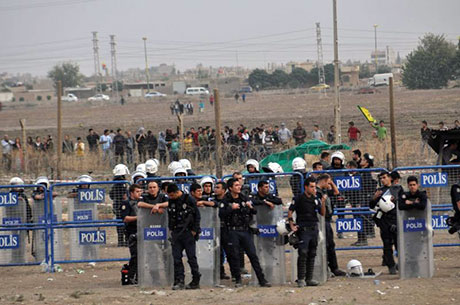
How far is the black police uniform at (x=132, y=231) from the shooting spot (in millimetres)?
13523

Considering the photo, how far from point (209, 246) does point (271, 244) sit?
0.96m

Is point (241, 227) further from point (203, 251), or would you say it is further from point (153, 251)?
point (153, 251)

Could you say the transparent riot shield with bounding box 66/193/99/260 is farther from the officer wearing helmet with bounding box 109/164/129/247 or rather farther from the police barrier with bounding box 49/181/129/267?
the officer wearing helmet with bounding box 109/164/129/247

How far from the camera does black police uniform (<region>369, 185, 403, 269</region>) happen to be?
13484 millimetres

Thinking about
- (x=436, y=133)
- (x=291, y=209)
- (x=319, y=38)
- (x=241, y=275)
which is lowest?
(x=241, y=275)

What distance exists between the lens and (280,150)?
2711 centimetres

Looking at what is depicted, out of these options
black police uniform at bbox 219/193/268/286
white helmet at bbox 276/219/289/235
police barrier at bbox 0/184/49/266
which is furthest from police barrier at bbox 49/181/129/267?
white helmet at bbox 276/219/289/235

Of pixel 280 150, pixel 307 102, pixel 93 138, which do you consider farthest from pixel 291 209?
pixel 307 102

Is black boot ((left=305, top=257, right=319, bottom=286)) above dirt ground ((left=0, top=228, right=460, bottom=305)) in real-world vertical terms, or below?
above

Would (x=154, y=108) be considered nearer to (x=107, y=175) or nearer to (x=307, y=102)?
(x=307, y=102)

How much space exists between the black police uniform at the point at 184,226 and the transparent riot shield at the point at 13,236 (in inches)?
166

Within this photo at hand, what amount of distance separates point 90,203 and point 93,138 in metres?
17.8

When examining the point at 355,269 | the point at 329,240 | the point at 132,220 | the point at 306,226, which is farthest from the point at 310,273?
the point at 132,220

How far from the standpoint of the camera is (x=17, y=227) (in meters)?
15.7
